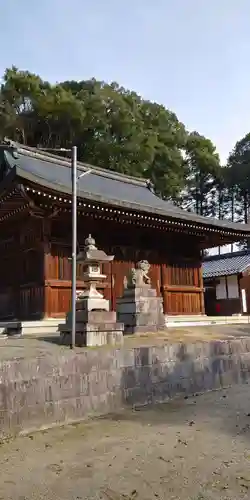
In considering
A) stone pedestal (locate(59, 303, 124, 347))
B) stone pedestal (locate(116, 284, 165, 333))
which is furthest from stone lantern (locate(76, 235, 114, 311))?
stone pedestal (locate(116, 284, 165, 333))

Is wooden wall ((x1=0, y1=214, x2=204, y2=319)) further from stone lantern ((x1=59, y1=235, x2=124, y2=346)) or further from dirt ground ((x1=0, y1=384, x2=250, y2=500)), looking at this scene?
dirt ground ((x1=0, y1=384, x2=250, y2=500))

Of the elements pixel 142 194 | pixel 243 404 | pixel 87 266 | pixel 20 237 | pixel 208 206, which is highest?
pixel 208 206

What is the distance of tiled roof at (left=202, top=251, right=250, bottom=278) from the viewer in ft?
85.6

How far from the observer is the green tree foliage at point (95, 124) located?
108 feet

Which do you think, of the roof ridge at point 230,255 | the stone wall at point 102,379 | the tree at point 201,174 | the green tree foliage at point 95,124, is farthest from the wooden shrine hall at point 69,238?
the tree at point 201,174

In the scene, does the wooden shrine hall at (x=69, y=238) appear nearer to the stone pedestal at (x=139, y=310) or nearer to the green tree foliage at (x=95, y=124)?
the stone pedestal at (x=139, y=310)

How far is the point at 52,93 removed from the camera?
111 ft

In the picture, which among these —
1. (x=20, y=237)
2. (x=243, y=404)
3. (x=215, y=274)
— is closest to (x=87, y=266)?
(x=243, y=404)

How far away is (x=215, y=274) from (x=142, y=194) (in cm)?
903

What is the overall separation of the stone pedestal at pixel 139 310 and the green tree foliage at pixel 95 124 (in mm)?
23626

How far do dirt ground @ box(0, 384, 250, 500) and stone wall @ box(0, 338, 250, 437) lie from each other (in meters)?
0.27

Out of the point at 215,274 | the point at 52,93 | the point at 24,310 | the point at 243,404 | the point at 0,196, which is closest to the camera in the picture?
the point at 243,404

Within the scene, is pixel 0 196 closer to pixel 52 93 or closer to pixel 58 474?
pixel 58 474

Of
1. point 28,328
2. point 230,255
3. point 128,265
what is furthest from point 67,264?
point 230,255
